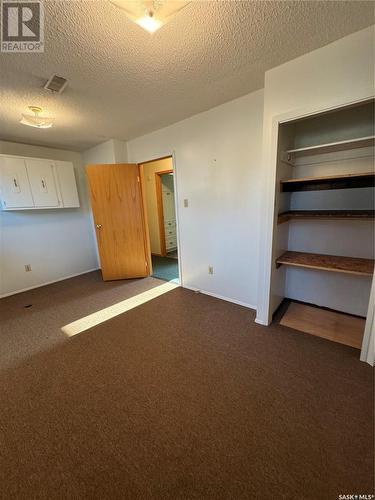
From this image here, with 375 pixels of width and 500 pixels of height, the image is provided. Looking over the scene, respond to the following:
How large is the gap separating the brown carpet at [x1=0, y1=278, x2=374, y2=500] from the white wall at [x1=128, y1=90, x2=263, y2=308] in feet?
2.82

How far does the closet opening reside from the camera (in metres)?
4.66

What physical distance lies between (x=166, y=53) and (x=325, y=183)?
183cm

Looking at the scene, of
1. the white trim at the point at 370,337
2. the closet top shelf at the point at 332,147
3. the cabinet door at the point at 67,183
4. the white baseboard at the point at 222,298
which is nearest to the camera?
the white trim at the point at 370,337

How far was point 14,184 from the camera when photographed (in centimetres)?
303

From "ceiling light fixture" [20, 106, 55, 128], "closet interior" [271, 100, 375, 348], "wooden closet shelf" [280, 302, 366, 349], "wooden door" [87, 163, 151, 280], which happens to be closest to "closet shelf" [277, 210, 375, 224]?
"closet interior" [271, 100, 375, 348]

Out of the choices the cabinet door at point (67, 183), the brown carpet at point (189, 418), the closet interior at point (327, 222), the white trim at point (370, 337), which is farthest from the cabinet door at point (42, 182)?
the white trim at point (370, 337)

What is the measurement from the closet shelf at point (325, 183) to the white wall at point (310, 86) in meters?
0.33

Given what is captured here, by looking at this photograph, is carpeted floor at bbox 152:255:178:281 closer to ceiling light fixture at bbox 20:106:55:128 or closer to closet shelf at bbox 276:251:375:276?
closet shelf at bbox 276:251:375:276

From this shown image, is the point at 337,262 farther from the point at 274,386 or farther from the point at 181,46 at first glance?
the point at 181,46

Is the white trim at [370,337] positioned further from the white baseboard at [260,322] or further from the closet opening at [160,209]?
the closet opening at [160,209]

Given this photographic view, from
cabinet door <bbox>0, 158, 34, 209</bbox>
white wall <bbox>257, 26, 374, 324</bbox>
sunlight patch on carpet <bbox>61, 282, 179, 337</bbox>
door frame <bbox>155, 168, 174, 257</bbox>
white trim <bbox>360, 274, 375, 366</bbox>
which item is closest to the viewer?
white wall <bbox>257, 26, 374, 324</bbox>

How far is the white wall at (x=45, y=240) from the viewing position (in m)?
3.22

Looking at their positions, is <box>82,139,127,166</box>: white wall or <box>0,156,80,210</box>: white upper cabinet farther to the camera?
<box>82,139,127,166</box>: white wall

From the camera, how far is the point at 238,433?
118 centimetres
